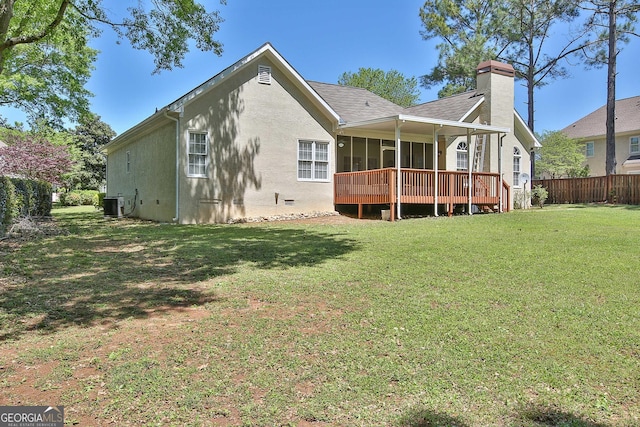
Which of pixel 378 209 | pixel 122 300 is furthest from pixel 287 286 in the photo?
pixel 378 209

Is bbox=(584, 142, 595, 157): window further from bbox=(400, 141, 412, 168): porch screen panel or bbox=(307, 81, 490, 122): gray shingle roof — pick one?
bbox=(400, 141, 412, 168): porch screen panel

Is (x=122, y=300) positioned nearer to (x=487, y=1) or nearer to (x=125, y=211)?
(x=125, y=211)

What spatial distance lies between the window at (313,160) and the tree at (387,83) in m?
31.7

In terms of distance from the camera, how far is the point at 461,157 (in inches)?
756

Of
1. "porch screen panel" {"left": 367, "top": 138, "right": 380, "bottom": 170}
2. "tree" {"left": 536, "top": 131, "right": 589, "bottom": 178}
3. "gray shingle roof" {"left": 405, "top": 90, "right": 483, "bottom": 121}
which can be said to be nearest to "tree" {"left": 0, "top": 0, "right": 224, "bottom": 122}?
"porch screen panel" {"left": 367, "top": 138, "right": 380, "bottom": 170}

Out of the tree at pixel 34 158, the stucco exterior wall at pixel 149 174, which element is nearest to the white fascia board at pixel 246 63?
the stucco exterior wall at pixel 149 174

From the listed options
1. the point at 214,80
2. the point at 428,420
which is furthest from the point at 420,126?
the point at 428,420

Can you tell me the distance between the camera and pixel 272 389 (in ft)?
10.7

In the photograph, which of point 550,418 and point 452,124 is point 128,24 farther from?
point 550,418

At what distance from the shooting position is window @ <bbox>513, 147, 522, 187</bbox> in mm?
20297

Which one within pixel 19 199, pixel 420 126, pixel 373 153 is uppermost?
pixel 420 126

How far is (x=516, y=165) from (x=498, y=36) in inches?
659

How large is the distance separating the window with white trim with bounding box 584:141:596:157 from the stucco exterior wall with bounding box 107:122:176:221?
109 feet

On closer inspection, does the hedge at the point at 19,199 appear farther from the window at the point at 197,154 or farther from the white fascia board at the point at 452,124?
the white fascia board at the point at 452,124
